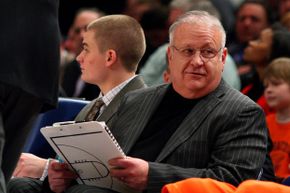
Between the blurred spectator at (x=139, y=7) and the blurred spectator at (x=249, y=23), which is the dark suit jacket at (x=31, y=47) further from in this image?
the blurred spectator at (x=139, y=7)

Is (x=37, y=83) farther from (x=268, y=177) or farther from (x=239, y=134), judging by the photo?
(x=268, y=177)

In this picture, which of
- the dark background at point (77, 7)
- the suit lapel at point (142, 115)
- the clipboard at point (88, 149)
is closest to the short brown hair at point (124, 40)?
the suit lapel at point (142, 115)

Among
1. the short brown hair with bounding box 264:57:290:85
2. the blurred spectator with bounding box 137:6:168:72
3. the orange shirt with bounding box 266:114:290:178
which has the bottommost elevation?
the blurred spectator with bounding box 137:6:168:72

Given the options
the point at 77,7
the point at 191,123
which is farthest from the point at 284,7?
the point at 191,123

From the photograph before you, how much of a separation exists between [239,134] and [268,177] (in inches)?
23.9

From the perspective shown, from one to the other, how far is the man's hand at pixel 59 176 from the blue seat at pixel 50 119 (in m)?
0.96

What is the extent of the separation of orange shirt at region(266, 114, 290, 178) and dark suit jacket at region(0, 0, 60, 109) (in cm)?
231

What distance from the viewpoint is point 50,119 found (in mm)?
5430

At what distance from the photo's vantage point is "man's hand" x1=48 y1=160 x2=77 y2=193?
14.3ft

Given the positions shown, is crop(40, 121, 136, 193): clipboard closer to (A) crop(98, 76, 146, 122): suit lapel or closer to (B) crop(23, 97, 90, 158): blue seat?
(A) crop(98, 76, 146, 122): suit lapel

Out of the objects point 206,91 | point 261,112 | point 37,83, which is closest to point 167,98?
point 206,91

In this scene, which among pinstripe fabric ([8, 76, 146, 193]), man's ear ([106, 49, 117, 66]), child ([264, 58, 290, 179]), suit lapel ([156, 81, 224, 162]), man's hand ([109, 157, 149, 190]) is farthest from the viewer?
child ([264, 58, 290, 179])

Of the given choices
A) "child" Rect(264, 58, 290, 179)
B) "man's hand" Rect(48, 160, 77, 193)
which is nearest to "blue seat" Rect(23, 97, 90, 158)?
"man's hand" Rect(48, 160, 77, 193)

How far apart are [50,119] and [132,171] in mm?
1630
